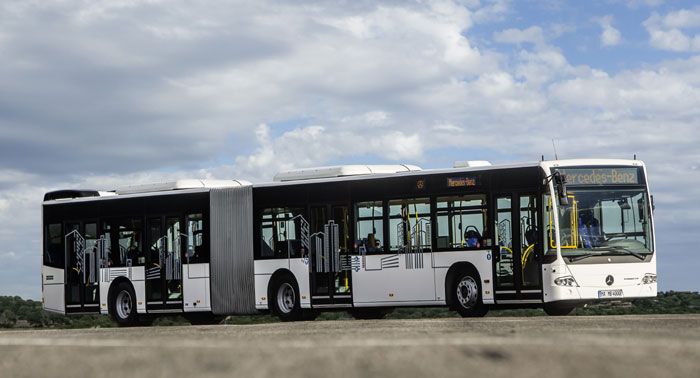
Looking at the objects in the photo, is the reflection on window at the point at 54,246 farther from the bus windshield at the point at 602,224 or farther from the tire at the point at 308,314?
the bus windshield at the point at 602,224

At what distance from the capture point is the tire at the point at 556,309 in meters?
24.2

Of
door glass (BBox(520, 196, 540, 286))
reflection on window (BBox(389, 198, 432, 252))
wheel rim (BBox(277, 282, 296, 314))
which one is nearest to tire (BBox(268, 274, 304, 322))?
wheel rim (BBox(277, 282, 296, 314))

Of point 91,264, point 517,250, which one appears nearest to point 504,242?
point 517,250

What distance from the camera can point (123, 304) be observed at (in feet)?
105

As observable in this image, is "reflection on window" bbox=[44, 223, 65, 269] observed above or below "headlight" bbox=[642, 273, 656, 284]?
above

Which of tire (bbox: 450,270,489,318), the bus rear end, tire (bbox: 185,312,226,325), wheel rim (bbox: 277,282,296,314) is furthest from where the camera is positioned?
tire (bbox: 185,312,226,325)

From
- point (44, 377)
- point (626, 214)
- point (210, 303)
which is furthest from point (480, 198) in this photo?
point (44, 377)

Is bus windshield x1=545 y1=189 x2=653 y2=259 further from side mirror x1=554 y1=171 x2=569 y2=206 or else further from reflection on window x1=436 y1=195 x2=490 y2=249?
reflection on window x1=436 y1=195 x2=490 y2=249

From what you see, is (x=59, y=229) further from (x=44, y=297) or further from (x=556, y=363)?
(x=556, y=363)

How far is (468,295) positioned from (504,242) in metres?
1.37

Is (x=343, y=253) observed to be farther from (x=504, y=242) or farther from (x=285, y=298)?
(x=504, y=242)

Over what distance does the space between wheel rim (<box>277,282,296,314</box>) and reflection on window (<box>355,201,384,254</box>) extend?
8.01 feet

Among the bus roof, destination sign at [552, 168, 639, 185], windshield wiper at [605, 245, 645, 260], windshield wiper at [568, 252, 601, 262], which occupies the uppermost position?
the bus roof

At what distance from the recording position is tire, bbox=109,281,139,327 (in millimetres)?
31469
